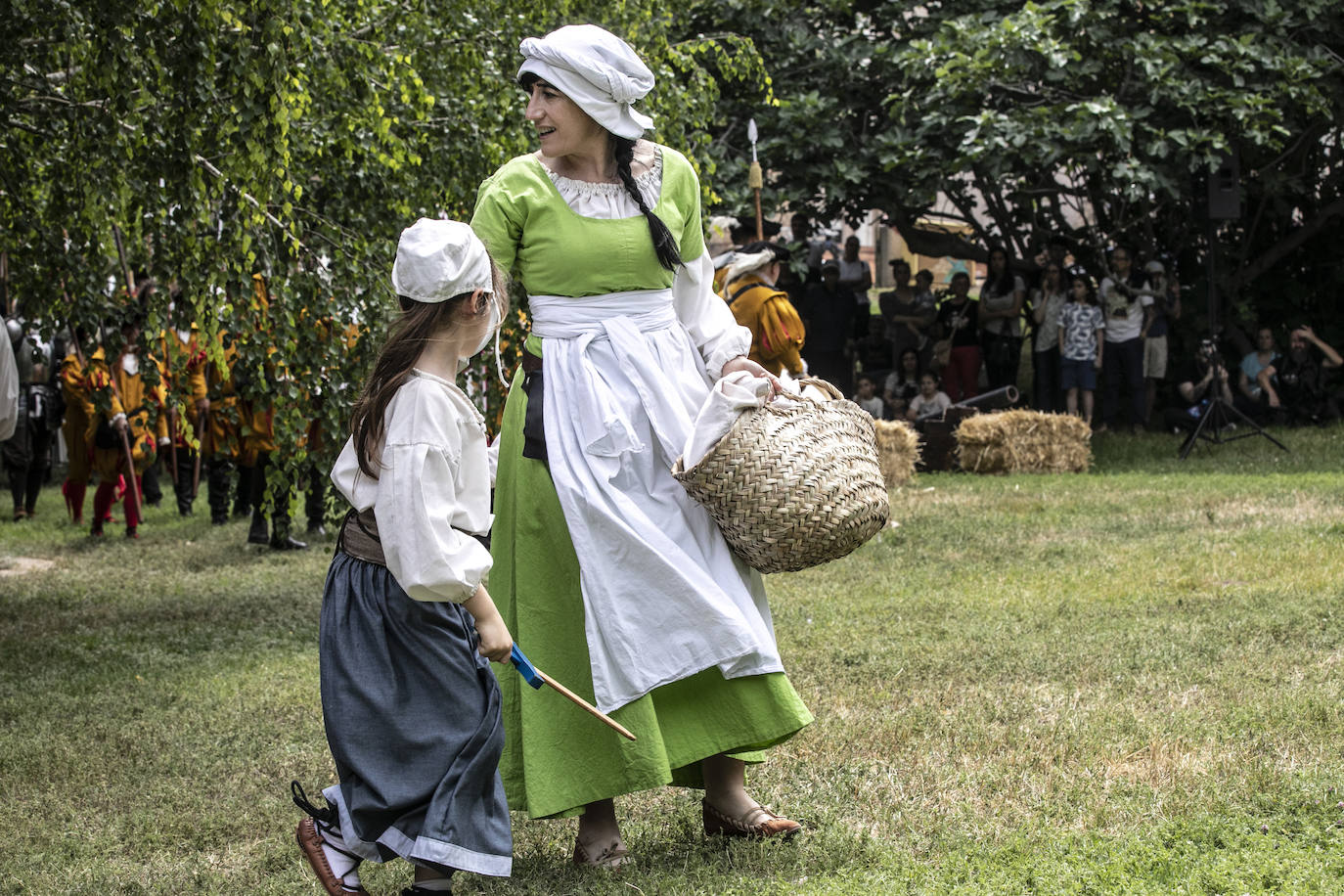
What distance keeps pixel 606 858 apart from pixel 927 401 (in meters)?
12.4

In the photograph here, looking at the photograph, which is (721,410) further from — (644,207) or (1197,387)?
(1197,387)

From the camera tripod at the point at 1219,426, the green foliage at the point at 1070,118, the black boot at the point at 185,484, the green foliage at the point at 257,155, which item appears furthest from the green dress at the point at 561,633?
the camera tripod at the point at 1219,426

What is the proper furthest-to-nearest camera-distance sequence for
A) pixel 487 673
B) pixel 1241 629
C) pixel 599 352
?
1. pixel 1241 629
2. pixel 599 352
3. pixel 487 673

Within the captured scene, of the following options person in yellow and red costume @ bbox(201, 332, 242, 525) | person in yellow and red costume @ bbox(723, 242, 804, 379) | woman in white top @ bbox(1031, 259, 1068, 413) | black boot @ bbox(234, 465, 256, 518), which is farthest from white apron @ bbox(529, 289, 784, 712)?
woman in white top @ bbox(1031, 259, 1068, 413)

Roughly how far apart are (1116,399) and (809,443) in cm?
1355

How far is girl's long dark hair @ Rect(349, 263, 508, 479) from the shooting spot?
325cm

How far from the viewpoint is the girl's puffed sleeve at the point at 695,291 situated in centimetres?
412

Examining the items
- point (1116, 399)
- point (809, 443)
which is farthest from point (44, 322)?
point (1116, 399)

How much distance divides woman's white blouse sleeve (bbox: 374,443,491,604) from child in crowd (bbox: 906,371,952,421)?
12817 mm

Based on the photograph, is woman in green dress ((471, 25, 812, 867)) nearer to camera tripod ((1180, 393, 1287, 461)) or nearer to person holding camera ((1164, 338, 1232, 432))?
camera tripod ((1180, 393, 1287, 461))

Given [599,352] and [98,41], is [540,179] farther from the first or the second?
[98,41]

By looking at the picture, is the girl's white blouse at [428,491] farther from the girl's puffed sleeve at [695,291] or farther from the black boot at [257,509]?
the black boot at [257,509]

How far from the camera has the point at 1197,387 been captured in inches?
649

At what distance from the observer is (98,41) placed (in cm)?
582
